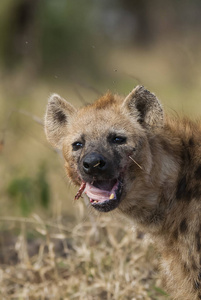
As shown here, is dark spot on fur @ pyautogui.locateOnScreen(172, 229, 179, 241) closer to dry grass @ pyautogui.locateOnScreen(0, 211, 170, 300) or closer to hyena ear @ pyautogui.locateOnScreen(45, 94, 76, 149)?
dry grass @ pyautogui.locateOnScreen(0, 211, 170, 300)

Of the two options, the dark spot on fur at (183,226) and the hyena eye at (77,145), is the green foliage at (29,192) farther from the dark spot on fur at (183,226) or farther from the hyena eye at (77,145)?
the dark spot on fur at (183,226)

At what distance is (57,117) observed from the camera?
3.81 metres

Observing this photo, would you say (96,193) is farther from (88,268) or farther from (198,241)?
(88,268)

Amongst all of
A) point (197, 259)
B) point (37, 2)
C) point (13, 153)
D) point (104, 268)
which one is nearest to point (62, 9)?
point (37, 2)

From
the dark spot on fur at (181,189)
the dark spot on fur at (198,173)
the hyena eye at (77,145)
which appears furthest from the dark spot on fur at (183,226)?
the hyena eye at (77,145)

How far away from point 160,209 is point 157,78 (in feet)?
29.9

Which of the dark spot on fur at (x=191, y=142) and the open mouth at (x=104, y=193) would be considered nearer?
the open mouth at (x=104, y=193)

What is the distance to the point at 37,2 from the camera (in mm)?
13016

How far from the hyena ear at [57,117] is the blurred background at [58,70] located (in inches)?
51.2

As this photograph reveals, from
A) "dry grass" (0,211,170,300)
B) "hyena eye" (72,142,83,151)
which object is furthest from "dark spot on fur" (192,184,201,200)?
"dry grass" (0,211,170,300)

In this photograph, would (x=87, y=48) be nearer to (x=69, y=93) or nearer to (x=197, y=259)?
(x=69, y=93)

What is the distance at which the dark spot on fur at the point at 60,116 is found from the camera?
3801 millimetres

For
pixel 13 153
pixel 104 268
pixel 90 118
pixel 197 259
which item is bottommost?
pixel 13 153

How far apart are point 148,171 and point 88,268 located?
4.03 feet
